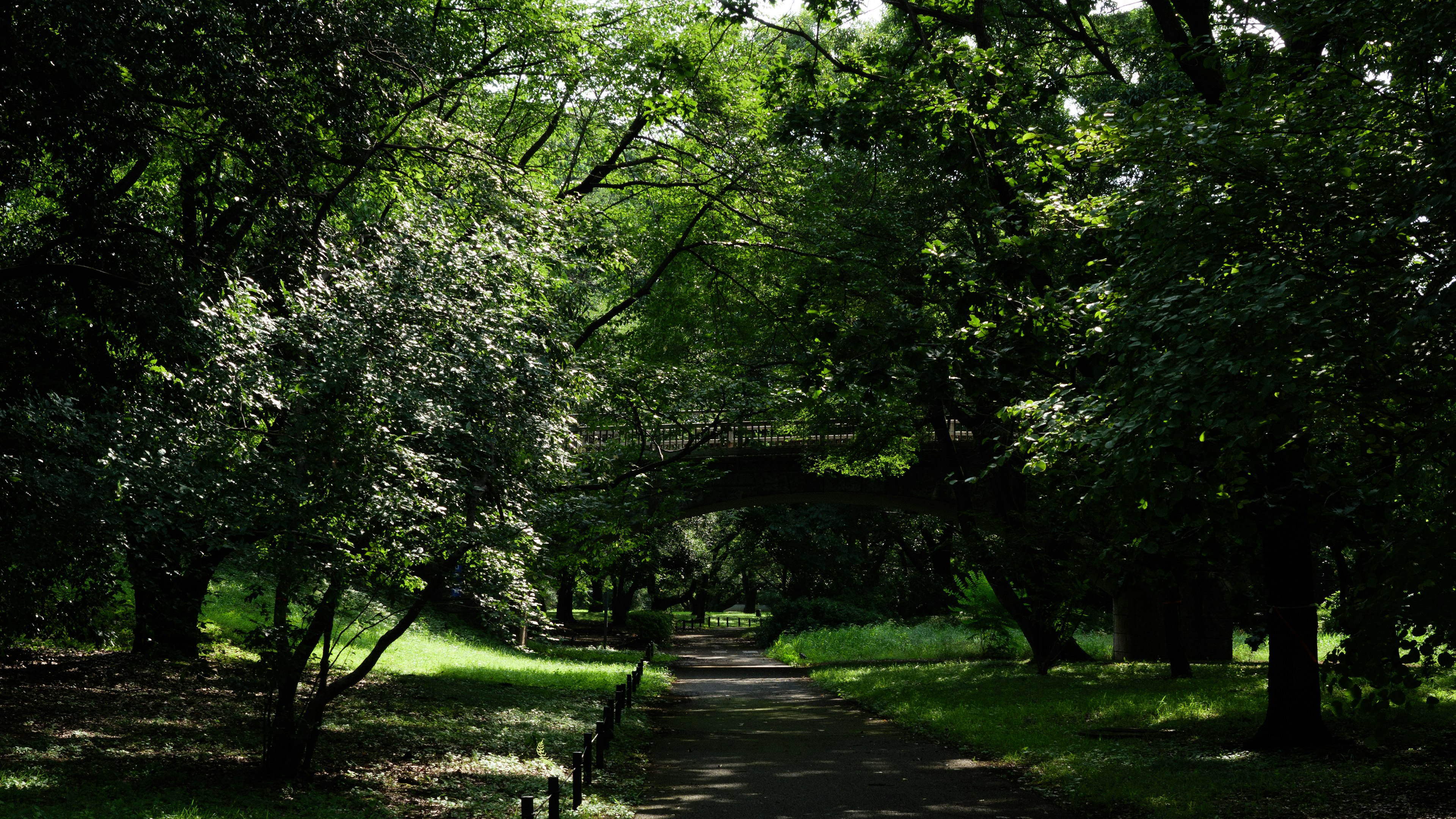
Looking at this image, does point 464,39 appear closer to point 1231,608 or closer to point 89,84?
point 89,84

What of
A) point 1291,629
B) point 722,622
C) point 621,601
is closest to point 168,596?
point 1291,629

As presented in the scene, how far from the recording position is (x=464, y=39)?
14.1 meters

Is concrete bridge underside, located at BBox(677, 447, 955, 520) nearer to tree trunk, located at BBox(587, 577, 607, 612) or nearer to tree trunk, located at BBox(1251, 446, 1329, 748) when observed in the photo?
tree trunk, located at BBox(1251, 446, 1329, 748)

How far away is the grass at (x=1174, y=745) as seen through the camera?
8016mm

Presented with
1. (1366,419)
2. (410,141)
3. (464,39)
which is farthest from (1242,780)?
(464,39)

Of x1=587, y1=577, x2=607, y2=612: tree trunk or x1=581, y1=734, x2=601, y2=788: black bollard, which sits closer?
x1=581, y1=734, x2=601, y2=788: black bollard

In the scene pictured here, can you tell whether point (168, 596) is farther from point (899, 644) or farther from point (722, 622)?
point (722, 622)

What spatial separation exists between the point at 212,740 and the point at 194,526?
3598 millimetres

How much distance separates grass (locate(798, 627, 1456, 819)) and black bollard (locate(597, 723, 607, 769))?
4.31m

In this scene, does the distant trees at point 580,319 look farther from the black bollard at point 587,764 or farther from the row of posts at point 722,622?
the row of posts at point 722,622

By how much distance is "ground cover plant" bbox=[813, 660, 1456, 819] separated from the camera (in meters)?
8.01

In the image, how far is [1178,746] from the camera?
1073cm

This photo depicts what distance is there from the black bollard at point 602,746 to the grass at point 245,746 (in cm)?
17

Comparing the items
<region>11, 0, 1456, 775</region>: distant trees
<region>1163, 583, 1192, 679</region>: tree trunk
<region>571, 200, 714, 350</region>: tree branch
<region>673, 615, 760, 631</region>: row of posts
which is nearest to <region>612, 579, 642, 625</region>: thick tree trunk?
<region>673, 615, 760, 631</region>: row of posts
